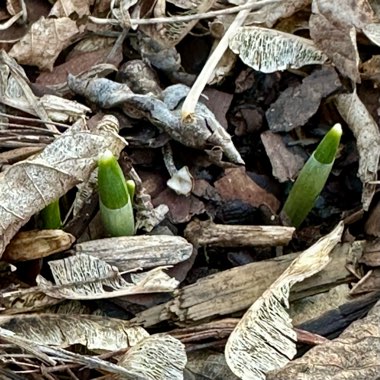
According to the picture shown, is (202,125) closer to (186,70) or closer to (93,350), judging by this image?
(186,70)

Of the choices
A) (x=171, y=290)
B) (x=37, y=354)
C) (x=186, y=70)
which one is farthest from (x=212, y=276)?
(x=186, y=70)

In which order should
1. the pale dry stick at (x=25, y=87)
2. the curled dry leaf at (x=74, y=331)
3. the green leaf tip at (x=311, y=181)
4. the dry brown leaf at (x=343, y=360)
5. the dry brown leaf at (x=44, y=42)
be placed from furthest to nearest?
the dry brown leaf at (x=44, y=42) → the pale dry stick at (x=25, y=87) → the green leaf tip at (x=311, y=181) → the curled dry leaf at (x=74, y=331) → the dry brown leaf at (x=343, y=360)

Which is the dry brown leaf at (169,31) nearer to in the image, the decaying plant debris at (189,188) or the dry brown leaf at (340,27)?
the decaying plant debris at (189,188)

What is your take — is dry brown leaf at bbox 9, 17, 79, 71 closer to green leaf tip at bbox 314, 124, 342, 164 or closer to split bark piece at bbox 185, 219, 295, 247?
split bark piece at bbox 185, 219, 295, 247

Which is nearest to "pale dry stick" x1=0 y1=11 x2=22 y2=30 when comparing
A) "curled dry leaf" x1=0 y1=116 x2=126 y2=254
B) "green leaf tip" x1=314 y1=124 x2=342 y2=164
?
"curled dry leaf" x1=0 y1=116 x2=126 y2=254

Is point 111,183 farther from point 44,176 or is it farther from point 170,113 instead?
point 170,113

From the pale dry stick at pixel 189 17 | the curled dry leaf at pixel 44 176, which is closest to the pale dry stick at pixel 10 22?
the pale dry stick at pixel 189 17
